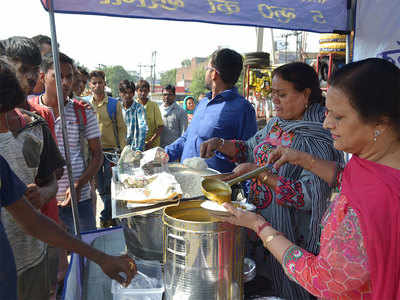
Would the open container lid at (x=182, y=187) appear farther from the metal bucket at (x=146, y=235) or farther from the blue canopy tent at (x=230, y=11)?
the blue canopy tent at (x=230, y=11)

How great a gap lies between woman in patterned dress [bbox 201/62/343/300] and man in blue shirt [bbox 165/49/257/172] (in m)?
0.61

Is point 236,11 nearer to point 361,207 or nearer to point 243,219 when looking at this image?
point 243,219

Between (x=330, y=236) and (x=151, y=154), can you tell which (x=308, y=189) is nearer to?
(x=330, y=236)

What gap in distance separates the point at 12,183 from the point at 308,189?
3.74ft

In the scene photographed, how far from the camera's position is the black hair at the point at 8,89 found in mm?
1067

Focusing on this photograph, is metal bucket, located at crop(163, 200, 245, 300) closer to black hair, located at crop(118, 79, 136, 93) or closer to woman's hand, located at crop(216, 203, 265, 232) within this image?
woman's hand, located at crop(216, 203, 265, 232)

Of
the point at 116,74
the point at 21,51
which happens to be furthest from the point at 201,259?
the point at 116,74

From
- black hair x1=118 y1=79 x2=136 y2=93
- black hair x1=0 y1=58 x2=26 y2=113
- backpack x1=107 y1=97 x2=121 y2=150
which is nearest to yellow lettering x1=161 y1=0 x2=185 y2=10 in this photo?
black hair x1=0 y1=58 x2=26 y2=113

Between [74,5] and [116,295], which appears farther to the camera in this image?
[74,5]

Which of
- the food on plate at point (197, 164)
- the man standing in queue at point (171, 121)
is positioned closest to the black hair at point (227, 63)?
the food on plate at point (197, 164)

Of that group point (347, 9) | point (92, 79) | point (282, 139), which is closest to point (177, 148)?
point (282, 139)

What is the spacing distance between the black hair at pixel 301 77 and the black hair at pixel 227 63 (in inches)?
30.0

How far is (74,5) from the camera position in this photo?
1.67 metres

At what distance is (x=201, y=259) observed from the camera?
960 millimetres
